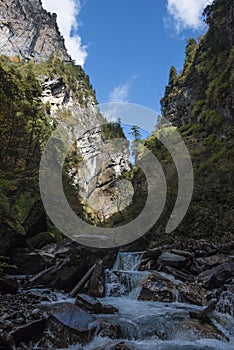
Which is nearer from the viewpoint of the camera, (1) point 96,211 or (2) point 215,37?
(2) point 215,37

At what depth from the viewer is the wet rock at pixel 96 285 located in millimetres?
7903

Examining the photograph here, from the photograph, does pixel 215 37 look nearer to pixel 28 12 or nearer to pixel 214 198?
pixel 214 198

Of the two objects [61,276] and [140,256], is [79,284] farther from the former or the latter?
[140,256]

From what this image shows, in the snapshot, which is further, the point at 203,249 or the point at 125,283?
the point at 203,249

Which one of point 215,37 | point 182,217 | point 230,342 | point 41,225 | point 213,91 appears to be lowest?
point 230,342

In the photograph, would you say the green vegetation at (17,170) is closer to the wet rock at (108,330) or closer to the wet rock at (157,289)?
the wet rock at (157,289)

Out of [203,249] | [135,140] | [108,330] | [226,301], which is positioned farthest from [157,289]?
[135,140]

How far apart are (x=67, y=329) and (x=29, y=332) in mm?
638

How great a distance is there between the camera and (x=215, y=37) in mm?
26438

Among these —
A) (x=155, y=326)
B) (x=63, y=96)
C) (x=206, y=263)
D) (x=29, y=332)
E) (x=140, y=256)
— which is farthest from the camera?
(x=63, y=96)

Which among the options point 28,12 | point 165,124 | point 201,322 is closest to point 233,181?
point 201,322

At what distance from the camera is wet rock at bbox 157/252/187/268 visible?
360 inches

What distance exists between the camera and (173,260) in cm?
930

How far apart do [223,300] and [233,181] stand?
8.61 metres
